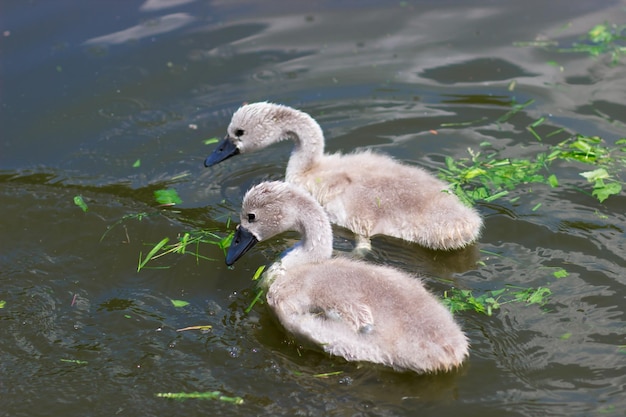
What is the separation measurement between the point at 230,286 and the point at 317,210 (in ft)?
2.77

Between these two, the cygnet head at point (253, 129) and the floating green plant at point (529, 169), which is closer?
the floating green plant at point (529, 169)

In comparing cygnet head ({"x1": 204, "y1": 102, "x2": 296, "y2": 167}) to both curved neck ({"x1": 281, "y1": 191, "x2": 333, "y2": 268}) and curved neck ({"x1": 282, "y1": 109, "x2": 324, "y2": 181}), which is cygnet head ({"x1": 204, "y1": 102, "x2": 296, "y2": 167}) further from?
curved neck ({"x1": 281, "y1": 191, "x2": 333, "y2": 268})

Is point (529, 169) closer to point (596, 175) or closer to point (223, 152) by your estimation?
point (596, 175)

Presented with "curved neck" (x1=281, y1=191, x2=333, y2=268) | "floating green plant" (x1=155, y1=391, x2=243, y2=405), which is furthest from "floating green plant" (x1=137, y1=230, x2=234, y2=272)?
"floating green plant" (x1=155, y1=391, x2=243, y2=405)

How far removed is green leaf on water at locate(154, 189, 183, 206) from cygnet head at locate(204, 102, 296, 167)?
1.21 ft

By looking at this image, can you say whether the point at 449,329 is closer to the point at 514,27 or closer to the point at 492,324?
the point at 492,324

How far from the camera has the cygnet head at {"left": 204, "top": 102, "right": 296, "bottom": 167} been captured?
7.41m

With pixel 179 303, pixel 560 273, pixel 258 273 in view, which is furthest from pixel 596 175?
pixel 179 303

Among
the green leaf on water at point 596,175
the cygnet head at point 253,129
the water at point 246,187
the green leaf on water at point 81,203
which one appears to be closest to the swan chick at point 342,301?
the water at point 246,187

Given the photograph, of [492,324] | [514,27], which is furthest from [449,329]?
[514,27]

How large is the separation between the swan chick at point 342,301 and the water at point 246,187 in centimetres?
15

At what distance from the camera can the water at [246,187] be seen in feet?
17.1

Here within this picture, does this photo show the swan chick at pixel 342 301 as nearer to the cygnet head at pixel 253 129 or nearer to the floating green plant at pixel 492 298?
the floating green plant at pixel 492 298

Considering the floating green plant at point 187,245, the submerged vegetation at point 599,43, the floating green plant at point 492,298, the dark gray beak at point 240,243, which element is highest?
the submerged vegetation at point 599,43
